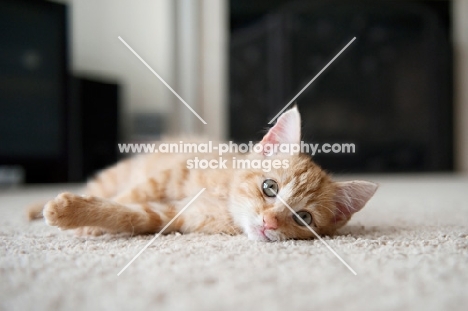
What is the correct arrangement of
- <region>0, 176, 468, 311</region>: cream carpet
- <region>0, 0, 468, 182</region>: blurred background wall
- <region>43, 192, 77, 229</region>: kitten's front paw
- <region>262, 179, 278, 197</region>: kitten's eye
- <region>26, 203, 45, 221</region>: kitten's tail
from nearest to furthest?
<region>0, 176, 468, 311</region>: cream carpet < <region>43, 192, 77, 229</region>: kitten's front paw < <region>262, 179, 278, 197</region>: kitten's eye < <region>26, 203, 45, 221</region>: kitten's tail < <region>0, 0, 468, 182</region>: blurred background wall

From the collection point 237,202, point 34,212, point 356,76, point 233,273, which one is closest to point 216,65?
point 356,76

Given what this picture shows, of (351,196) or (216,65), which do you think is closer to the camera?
(351,196)

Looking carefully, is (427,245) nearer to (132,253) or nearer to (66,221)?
(132,253)

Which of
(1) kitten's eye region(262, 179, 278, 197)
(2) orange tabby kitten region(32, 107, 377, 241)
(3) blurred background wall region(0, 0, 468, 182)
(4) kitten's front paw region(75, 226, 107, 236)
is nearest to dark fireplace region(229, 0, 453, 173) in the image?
(3) blurred background wall region(0, 0, 468, 182)

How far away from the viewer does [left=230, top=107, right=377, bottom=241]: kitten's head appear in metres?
0.97

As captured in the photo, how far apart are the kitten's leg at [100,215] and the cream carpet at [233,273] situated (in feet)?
0.12

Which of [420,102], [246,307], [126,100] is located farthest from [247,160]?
[420,102]

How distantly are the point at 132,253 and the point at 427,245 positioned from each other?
57 cm

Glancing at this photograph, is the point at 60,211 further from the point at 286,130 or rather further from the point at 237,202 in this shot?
the point at 286,130

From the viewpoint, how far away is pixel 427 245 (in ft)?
2.81

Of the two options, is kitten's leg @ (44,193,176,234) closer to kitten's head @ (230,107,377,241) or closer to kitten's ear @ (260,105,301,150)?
kitten's head @ (230,107,377,241)

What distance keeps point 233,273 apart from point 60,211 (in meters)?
0.44

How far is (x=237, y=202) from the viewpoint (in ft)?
3.52

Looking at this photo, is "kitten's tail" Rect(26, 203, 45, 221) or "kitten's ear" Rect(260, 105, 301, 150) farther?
"kitten's tail" Rect(26, 203, 45, 221)
